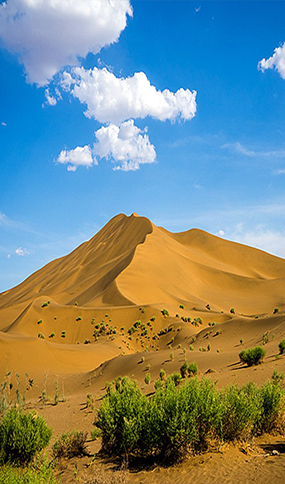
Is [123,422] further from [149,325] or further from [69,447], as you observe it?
[149,325]

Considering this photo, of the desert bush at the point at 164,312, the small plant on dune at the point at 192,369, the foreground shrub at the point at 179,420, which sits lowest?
the small plant on dune at the point at 192,369

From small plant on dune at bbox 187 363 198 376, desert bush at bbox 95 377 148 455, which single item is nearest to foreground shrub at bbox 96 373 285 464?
desert bush at bbox 95 377 148 455

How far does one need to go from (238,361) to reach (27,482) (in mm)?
16252

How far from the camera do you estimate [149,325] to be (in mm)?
44625

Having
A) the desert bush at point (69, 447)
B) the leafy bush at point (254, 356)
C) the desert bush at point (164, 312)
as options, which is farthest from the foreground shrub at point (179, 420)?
the desert bush at point (164, 312)

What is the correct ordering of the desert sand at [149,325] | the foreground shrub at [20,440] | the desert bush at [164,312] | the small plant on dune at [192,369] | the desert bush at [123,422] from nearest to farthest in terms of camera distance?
the desert bush at [123,422] → the foreground shrub at [20,440] → the desert sand at [149,325] → the small plant on dune at [192,369] → the desert bush at [164,312]

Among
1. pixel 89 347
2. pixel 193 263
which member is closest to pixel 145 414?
pixel 89 347

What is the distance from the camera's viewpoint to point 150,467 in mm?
7234

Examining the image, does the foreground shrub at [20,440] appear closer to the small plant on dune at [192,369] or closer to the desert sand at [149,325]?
the desert sand at [149,325]

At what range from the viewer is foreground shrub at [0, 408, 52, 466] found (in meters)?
8.03

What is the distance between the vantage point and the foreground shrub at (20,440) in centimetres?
803

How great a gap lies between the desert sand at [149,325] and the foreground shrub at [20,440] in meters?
0.85

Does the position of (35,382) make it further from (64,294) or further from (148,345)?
(64,294)

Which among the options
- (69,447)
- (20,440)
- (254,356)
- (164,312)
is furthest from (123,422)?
(164,312)
